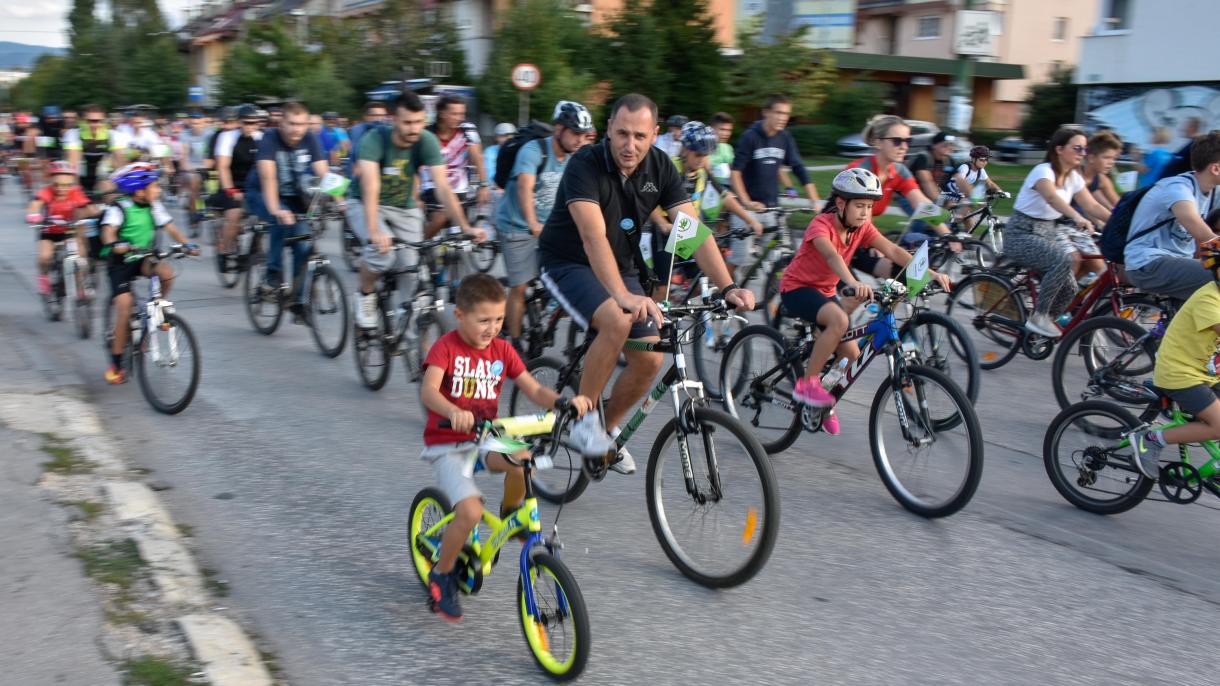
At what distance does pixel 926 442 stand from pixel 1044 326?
10.9ft

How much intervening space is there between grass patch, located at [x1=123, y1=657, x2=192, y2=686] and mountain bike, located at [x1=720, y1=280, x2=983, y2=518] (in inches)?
135

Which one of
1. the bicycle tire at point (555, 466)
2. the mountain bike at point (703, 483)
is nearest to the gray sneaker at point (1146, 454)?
the mountain bike at point (703, 483)

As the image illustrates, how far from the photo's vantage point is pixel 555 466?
516cm

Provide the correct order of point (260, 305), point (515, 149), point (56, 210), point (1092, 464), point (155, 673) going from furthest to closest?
point (56, 210)
point (260, 305)
point (515, 149)
point (1092, 464)
point (155, 673)

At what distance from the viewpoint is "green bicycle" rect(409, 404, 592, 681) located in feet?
11.7

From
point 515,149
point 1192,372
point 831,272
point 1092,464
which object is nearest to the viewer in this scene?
point 1192,372

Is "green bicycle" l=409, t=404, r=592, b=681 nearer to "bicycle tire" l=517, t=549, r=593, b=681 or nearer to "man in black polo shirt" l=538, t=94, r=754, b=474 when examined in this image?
"bicycle tire" l=517, t=549, r=593, b=681

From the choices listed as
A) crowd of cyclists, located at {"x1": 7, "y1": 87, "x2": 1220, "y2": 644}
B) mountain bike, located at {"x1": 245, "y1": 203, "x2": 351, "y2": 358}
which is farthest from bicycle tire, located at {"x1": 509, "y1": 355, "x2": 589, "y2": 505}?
mountain bike, located at {"x1": 245, "y1": 203, "x2": 351, "y2": 358}

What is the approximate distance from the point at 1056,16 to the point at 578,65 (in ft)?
96.7

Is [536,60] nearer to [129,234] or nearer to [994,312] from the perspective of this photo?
[994,312]

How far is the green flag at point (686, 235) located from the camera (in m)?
4.44

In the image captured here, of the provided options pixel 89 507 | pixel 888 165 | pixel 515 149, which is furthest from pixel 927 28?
A: pixel 89 507

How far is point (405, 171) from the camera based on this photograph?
7.91 meters

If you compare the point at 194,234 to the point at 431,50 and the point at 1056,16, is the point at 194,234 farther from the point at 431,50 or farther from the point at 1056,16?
the point at 1056,16
